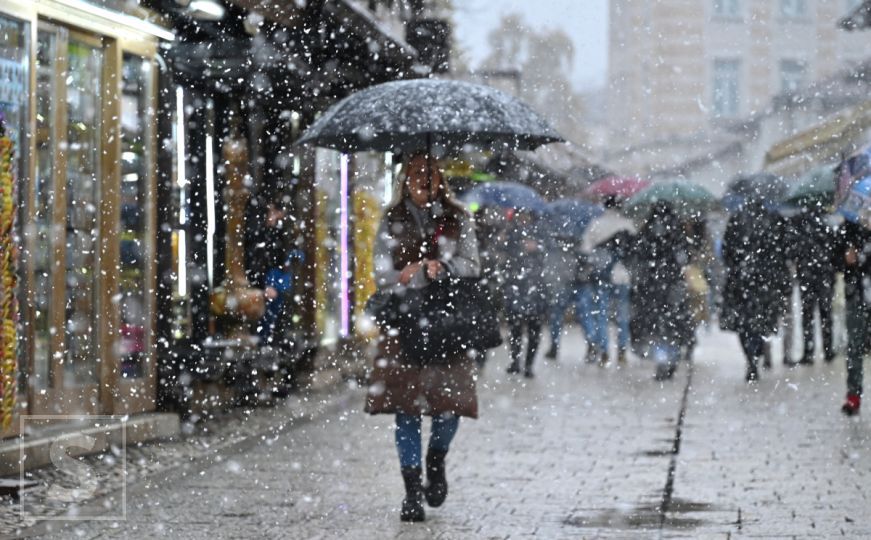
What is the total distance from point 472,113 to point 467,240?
61 cm

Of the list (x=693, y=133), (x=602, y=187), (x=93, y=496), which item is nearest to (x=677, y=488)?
(x=93, y=496)

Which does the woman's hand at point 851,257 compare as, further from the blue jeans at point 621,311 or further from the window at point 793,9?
the window at point 793,9

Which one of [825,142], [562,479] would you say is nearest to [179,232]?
[562,479]

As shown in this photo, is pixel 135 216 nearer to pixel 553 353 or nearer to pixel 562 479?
pixel 562 479

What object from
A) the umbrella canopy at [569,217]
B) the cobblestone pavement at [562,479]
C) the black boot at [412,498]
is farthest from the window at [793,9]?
the black boot at [412,498]

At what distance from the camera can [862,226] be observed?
12.3m

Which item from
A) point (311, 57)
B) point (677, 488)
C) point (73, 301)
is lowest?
point (677, 488)

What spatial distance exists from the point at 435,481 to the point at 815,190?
32.5 feet

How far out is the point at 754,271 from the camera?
17531 mm

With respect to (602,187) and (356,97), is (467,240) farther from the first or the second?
(602,187)

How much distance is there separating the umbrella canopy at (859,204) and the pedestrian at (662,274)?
5445 mm

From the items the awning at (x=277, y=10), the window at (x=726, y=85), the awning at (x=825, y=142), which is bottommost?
the awning at (x=825, y=142)

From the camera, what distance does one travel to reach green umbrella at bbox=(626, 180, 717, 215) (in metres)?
19.5

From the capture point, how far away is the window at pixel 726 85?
2275 inches
